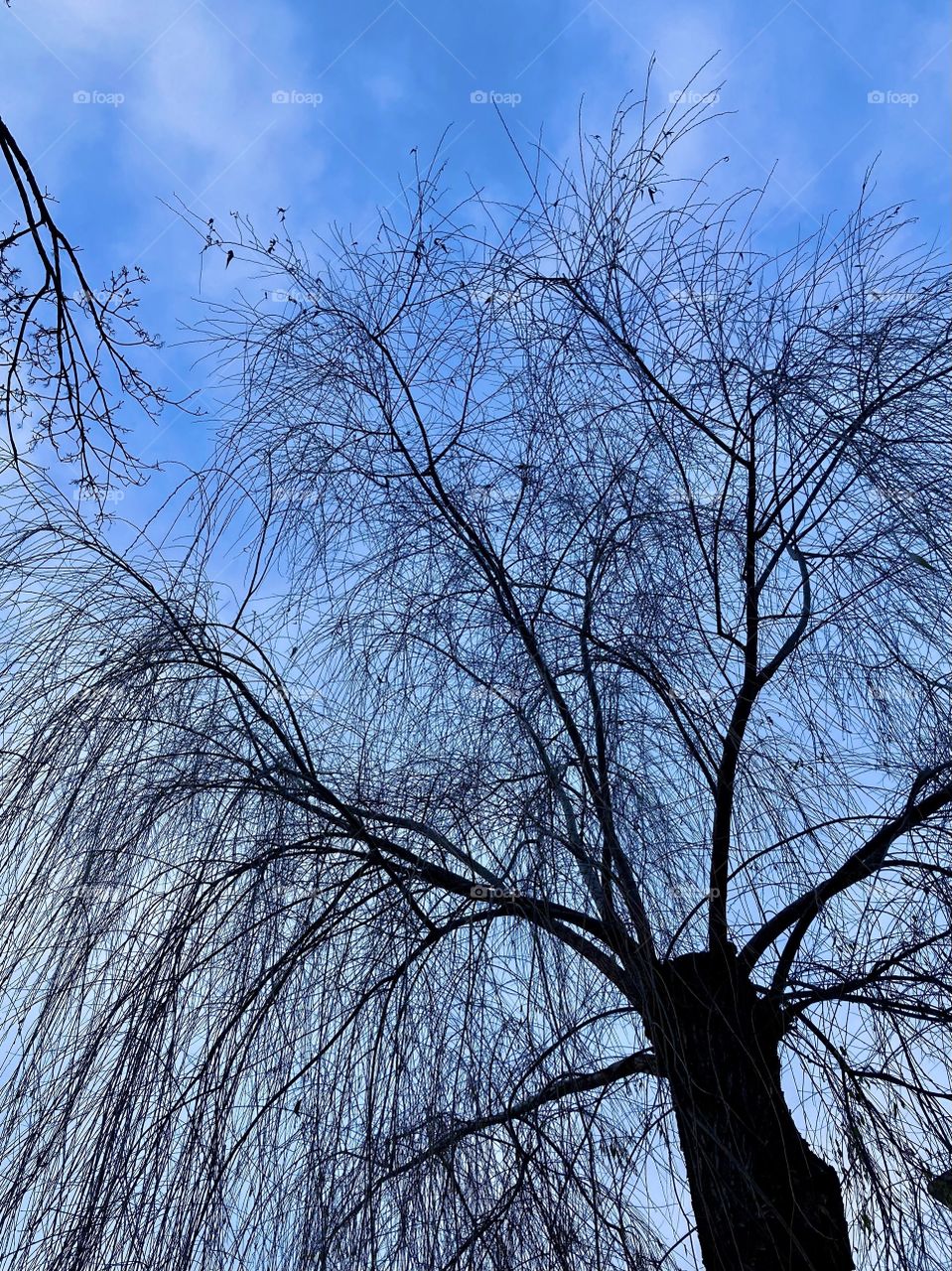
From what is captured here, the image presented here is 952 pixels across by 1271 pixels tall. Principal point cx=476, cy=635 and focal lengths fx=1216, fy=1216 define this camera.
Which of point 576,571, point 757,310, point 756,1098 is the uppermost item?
point 757,310

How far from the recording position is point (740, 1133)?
2850 millimetres

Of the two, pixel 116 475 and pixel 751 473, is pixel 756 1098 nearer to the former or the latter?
pixel 751 473

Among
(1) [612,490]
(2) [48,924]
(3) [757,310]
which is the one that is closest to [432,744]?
(1) [612,490]

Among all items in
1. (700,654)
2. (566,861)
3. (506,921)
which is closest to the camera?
(566,861)

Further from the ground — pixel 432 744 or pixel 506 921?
pixel 432 744

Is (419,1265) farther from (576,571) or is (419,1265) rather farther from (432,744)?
(576,571)

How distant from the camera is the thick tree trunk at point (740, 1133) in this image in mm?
2617

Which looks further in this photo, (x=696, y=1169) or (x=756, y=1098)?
(x=756, y=1098)

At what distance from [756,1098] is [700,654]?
112 centimetres

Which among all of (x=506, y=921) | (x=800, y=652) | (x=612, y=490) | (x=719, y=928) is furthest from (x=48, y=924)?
(x=800, y=652)

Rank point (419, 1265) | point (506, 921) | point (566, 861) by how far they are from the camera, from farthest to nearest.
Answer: point (506, 921) → point (566, 861) → point (419, 1265)

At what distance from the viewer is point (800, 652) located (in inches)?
134

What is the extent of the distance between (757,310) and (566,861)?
5.64 ft

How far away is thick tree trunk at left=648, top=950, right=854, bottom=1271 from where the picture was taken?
2617 millimetres
